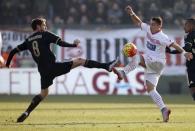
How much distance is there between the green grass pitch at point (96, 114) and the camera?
15.9 m

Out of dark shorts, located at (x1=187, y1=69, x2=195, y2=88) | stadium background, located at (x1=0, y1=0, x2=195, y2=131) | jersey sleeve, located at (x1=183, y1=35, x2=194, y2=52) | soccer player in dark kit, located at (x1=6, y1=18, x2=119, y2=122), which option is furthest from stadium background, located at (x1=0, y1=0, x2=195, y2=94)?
soccer player in dark kit, located at (x1=6, y1=18, x2=119, y2=122)

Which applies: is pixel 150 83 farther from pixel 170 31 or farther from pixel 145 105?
pixel 170 31

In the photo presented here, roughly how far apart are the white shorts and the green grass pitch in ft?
3.22

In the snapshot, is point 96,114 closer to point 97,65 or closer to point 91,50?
point 97,65

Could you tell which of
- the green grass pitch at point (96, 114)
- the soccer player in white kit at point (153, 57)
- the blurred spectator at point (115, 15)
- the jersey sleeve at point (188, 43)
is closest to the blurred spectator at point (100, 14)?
→ the blurred spectator at point (115, 15)

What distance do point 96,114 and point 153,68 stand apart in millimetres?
2525

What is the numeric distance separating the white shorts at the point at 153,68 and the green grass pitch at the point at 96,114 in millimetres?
980

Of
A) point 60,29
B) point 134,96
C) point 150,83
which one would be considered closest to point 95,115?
point 150,83

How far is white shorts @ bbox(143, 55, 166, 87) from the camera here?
1830 cm

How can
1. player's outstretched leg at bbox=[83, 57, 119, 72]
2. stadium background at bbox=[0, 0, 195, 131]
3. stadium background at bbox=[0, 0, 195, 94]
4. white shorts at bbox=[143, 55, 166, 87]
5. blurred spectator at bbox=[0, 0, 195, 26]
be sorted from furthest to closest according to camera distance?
blurred spectator at bbox=[0, 0, 195, 26] → stadium background at bbox=[0, 0, 195, 94] → stadium background at bbox=[0, 0, 195, 131] → white shorts at bbox=[143, 55, 166, 87] → player's outstretched leg at bbox=[83, 57, 119, 72]

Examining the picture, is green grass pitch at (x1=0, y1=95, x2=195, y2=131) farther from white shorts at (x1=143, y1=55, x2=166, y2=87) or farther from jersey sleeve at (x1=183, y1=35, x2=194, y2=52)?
jersey sleeve at (x1=183, y1=35, x2=194, y2=52)

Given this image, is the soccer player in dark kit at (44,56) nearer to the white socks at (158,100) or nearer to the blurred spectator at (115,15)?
the white socks at (158,100)

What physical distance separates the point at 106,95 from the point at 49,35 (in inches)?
510

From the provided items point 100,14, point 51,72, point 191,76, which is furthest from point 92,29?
point 51,72
